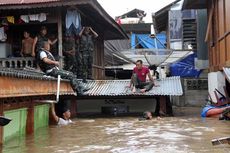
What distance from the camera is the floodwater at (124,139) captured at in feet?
24.3

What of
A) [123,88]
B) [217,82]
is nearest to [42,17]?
[123,88]

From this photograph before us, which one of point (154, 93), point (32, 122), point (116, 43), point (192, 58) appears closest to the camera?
point (32, 122)

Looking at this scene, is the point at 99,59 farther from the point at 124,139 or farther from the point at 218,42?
the point at 124,139

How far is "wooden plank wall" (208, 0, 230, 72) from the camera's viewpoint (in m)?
13.5

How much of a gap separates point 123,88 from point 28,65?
347 cm

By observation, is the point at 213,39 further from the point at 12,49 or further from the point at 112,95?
the point at 12,49

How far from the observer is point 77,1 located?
534 inches

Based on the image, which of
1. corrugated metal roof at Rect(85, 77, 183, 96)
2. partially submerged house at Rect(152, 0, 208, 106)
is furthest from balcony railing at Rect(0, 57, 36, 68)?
partially submerged house at Rect(152, 0, 208, 106)

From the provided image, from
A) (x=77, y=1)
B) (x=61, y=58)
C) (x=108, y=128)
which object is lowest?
(x=108, y=128)

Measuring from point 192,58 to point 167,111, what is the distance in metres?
8.72

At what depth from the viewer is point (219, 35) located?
15.2 m

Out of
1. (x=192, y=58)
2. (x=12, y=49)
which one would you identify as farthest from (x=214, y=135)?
(x=192, y=58)

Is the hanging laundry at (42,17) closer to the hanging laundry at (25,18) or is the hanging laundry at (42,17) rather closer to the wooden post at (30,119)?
the hanging laundry at (25,18)

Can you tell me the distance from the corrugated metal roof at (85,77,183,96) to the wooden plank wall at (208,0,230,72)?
172 centimetres
